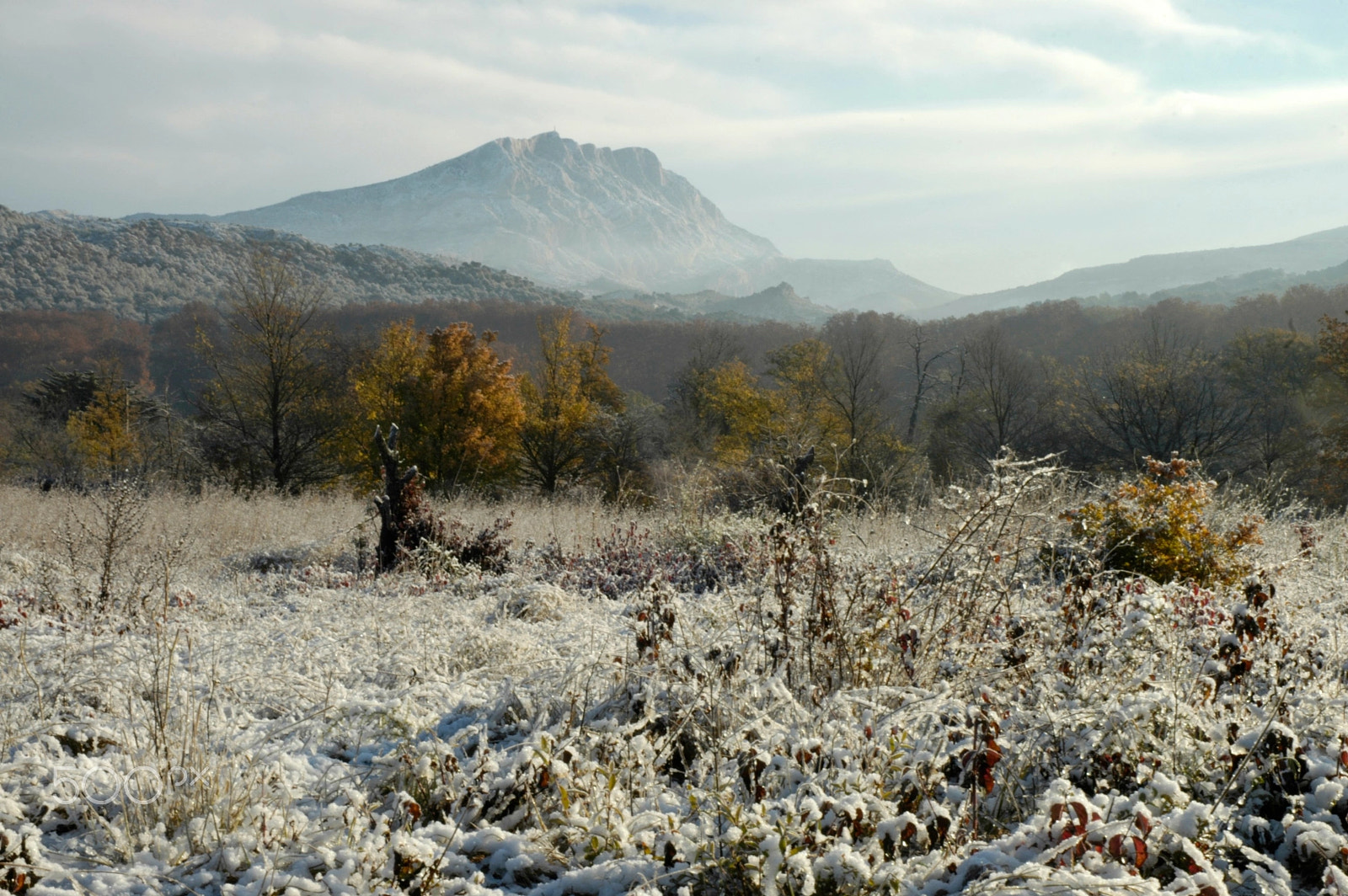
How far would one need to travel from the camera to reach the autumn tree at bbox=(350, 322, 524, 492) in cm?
2088

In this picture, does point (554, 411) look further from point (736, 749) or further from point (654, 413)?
point (736, 749)

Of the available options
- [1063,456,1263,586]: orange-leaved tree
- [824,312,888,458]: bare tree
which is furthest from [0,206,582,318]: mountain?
[1063,456,1263,586]: orange-leaved tree

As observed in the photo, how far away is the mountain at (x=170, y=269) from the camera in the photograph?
3268 inches

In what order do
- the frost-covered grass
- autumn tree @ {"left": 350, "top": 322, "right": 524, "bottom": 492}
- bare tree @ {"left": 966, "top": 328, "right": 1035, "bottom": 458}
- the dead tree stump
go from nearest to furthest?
the frost-covered grass < the dead tree stump < autumn tree @ {"left": 350, "top": 322, "right": 524, "bottom": 492} < bare tree @ {"left": 966, "top": 328, "right": 1035, "bottom": 458}

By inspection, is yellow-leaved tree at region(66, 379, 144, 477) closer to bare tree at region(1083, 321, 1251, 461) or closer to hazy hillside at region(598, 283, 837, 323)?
bare tree at region(1083, 321, 1251, 461)

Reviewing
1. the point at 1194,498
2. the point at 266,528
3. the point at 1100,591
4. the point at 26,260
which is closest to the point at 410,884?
the point at 1100,591

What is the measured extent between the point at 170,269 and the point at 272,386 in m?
98.3

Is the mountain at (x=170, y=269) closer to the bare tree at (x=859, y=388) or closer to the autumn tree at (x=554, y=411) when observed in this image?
the autumn tree at (x=554, y=411)

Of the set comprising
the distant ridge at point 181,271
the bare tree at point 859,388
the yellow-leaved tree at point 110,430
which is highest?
the distant ridge at point 181,271

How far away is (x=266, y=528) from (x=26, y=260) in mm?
102123

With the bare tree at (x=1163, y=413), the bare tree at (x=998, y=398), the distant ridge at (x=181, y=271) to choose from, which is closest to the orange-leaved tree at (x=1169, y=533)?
the bare tree at (x=1163, y=413)

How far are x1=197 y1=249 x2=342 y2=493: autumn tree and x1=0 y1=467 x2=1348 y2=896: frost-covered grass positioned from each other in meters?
16.7

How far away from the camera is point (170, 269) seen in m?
98.8

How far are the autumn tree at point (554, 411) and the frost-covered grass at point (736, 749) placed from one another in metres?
19.1
